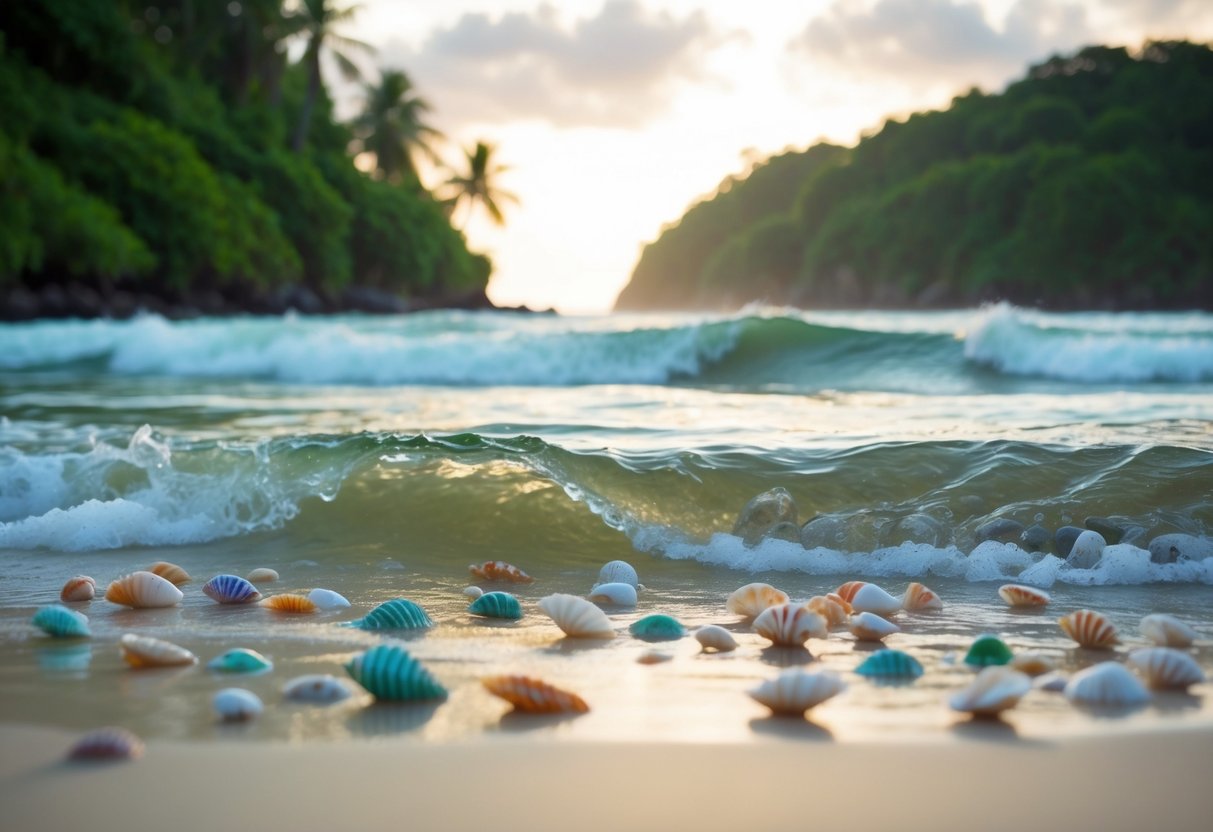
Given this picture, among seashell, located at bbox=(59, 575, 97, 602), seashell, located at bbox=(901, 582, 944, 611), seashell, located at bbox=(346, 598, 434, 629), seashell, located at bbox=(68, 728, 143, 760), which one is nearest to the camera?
seashell, located at bbox=(68, 728, 143, 760)

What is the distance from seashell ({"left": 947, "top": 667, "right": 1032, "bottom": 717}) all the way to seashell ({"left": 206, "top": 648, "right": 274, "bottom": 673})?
1.35 metres

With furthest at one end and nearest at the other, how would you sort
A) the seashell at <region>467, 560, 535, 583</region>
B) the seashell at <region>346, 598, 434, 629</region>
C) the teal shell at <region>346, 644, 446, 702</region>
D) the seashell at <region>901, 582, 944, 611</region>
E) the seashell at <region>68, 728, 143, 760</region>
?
the seashell at <region>467, 560, 535, 583</region>
the seashell at <region>901, 582, 944, 611</region>
the seashell at <region>346, 598, 434, 629</region>
the teal shell at <region>346, 644, 446, 702</region>
the seashell at <region>68, 728, 143, 760</region>

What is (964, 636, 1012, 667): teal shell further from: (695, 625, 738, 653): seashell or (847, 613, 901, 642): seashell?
(695, 625, 738, 653): seashell

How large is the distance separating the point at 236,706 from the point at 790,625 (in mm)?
1179

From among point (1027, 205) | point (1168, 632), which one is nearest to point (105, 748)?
point (1168, 632)

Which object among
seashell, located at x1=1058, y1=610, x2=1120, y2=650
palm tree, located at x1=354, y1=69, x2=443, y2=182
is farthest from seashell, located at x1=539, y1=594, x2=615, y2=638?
palm tree, located at x1=354, y1=69, x2=443, y2=182

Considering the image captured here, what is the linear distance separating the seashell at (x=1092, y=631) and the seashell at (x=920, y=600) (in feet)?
1.61

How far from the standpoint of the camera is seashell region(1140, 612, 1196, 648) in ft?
8.12

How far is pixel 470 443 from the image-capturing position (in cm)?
489

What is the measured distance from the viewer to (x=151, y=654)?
2330 mm

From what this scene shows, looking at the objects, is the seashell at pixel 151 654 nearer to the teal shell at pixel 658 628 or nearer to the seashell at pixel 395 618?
the seashell at pixel 395 618

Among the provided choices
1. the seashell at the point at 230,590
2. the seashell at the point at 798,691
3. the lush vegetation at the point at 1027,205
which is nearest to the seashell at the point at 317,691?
the seashell at the point at 798,691

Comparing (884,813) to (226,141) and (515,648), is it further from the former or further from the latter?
(226,141)

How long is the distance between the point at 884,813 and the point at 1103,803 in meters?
0.31
